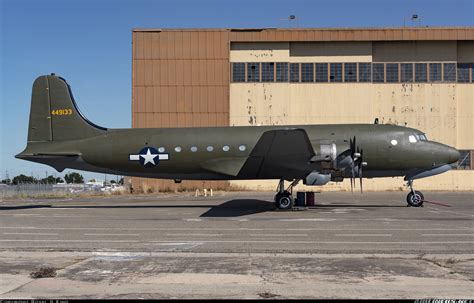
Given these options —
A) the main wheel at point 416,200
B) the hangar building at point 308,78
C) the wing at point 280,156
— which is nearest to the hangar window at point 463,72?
the hangar building at point 308,78

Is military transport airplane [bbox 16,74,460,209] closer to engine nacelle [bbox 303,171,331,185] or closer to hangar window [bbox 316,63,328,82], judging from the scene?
engine nacelle [bbox 303,171,331,185]

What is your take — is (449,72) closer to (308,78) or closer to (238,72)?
(308,78)

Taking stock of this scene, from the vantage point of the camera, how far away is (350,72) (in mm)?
50281

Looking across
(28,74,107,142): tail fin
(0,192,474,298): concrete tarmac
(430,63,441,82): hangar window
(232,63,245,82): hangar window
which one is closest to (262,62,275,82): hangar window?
(232,63,245,82): hangar window

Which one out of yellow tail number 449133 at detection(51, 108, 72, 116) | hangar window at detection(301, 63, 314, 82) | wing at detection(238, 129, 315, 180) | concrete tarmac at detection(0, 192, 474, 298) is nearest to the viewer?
concrete tarmac at detection(0, 192, 474, 298)

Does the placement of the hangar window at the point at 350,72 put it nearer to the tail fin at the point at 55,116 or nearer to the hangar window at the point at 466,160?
the hangar window at the point at 466,160

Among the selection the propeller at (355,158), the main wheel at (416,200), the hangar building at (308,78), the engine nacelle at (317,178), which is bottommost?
the main wheel at (416,200)

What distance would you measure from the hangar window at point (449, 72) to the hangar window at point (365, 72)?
7.30 meters

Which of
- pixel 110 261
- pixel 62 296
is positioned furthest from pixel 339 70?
pixel 62 296

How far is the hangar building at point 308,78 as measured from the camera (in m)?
49.9

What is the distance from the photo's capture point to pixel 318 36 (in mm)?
49938

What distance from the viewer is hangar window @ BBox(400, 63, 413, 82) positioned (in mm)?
50375

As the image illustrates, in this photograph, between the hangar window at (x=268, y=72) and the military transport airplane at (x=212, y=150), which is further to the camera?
the hangar window at (x=268, y=72)

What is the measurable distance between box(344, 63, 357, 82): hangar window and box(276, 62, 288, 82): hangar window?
579 centimetres
